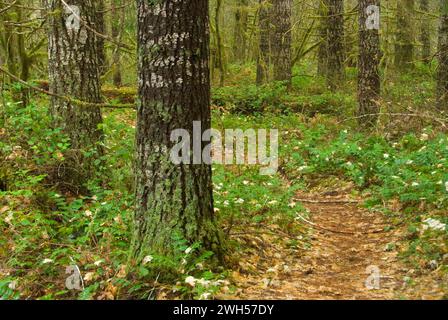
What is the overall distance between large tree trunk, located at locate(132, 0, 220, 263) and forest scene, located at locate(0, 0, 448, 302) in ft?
0.04

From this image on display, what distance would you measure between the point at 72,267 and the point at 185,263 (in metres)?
1.14

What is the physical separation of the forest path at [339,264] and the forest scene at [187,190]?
2 cm

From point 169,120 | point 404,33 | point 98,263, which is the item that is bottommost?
point 98,263

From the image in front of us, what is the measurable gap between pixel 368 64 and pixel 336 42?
5.07 m

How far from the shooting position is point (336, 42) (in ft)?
50.2

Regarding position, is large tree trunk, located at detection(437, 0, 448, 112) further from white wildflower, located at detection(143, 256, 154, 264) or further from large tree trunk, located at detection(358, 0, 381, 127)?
white wildflower, located at detection(143, 256, 154, 264)

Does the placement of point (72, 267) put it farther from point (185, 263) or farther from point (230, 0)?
point (230, 0)

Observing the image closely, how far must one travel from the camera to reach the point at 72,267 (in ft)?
15.5

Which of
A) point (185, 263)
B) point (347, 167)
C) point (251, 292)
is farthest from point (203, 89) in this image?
point (347, 167)

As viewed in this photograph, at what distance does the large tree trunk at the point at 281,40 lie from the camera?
1530 centimetres

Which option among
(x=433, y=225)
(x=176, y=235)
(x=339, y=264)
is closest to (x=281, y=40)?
(x=433, y=225)

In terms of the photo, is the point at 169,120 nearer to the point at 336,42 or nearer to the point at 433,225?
the point at 433,225

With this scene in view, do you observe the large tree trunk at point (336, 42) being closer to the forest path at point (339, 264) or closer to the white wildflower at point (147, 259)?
the forest path at point (339, 264)

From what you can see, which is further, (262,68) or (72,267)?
(262,68)
